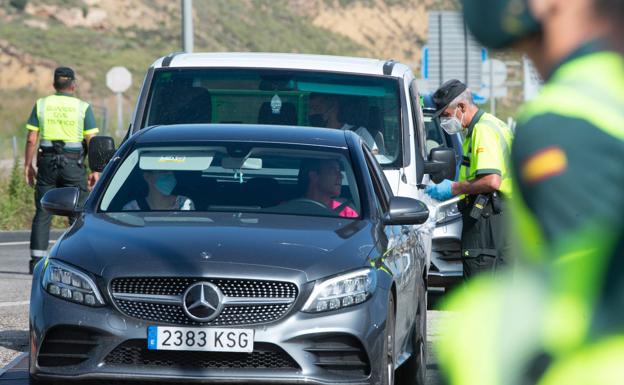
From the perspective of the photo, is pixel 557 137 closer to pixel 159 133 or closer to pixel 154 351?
pixel 154 351

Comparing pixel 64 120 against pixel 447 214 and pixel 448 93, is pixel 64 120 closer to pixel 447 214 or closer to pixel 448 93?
pixel 447 214

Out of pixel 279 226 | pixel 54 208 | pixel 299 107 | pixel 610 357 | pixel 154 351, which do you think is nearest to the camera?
pixel 610 357

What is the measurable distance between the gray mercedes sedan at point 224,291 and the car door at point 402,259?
22 mm

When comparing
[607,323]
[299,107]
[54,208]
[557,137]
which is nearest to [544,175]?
[557,137]

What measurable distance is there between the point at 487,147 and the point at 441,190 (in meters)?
0.86

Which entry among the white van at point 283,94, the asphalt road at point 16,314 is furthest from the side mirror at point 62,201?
the white van at point 283,94

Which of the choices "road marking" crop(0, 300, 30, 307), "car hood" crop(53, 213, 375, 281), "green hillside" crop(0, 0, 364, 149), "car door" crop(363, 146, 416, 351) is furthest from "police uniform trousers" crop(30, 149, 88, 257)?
"green hillside" crop(0, 0, 364, 149)

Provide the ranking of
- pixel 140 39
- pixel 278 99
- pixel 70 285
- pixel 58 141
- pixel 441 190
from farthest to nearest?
pixel 140 39, pixel 58 141, pixel 278 99, pixel 441 190, pixel 70 285

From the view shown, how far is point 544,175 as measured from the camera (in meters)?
1.81

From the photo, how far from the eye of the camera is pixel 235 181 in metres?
7.75

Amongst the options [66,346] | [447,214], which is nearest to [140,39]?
[447,214]

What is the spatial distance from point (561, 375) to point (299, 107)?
334 inches

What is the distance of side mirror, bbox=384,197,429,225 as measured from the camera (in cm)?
754

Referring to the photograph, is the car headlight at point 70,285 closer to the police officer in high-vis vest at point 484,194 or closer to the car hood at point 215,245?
the car hood at point 215,245
